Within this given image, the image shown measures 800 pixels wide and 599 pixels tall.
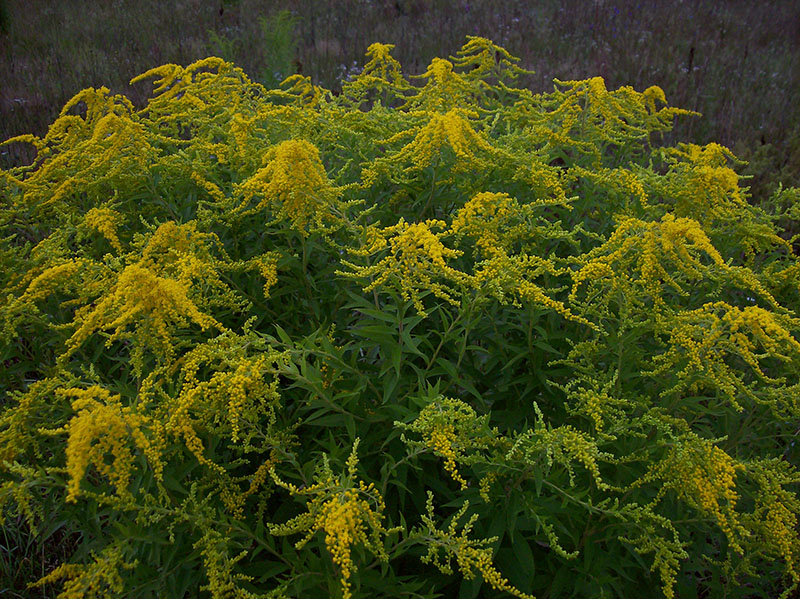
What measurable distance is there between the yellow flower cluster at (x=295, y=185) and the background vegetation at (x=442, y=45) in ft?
19.7

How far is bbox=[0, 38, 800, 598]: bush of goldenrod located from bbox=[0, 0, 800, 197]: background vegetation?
199 inches

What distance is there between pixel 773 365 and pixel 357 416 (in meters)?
1.87

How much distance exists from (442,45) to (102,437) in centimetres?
1105

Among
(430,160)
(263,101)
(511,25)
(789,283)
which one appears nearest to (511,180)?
(430,160)

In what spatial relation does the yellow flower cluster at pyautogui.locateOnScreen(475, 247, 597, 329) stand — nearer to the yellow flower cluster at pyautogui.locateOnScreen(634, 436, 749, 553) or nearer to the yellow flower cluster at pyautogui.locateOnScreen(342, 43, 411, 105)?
the yellow flower cluster at pyautogui.locateOnScreen(634, 436, 749, 553)

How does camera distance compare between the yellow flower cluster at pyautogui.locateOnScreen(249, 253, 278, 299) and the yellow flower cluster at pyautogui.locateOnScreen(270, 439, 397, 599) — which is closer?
the yellow flower cluster at pyautogui.locateOnScreen(270, 439, 397, 599)

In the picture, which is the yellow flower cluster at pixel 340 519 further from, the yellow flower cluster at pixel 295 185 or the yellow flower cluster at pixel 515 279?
the yellow flower cluster at pixel 295 185

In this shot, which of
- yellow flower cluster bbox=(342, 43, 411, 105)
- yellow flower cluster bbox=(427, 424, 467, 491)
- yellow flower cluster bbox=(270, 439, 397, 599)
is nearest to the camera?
yellow flower cluster bbox=(270, 439, 397, 599)

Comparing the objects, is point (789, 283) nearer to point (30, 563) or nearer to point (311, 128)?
point (311, 128)

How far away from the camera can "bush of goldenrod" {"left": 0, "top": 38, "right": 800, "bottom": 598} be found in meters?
1.87

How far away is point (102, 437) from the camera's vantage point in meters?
1.69

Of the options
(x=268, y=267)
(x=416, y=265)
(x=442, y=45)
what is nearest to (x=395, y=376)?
(x=416, y=265)

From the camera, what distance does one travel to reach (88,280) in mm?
2295

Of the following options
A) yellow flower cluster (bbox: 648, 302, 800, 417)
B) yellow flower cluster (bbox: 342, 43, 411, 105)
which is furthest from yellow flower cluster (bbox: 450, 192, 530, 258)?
yellow flower cluster (bbox: 342, 43, 411, 105)
